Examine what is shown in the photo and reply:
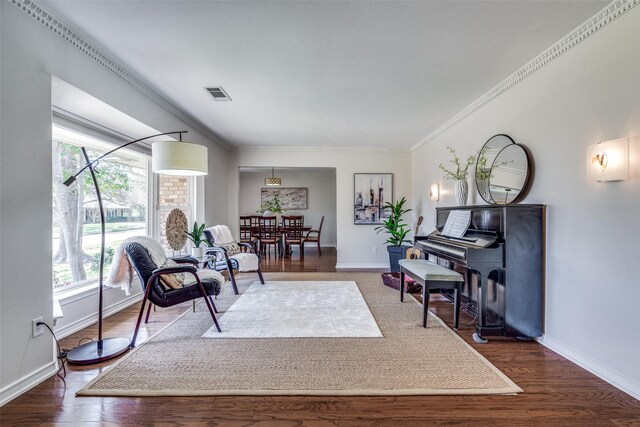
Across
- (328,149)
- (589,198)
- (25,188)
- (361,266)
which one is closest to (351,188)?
(328,149)

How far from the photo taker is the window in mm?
2615

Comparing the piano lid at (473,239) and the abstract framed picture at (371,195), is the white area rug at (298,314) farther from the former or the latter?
the abstract framed picture at (371,195)

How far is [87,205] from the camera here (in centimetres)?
291

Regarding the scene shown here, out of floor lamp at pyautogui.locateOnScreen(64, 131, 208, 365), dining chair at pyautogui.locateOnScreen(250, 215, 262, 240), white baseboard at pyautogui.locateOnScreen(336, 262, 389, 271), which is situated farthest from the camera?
dining chair at pyautogui.locateOnScreen(250, 215, 262, 240)

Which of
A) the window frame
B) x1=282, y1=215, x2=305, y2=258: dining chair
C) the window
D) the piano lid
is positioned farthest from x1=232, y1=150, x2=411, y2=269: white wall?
the piano lid

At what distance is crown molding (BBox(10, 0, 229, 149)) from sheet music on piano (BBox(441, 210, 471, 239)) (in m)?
3.51

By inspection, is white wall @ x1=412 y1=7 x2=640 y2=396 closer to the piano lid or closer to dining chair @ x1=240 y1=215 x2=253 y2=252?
the piano lid

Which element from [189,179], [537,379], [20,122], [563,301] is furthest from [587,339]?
[189,179]

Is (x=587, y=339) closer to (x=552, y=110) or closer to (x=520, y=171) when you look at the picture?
(x=520, y=171)

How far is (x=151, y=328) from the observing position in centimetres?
263

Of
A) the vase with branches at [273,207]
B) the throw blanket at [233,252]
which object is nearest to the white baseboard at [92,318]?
the throw blanket at [233,252]

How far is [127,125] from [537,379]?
4.12 metres

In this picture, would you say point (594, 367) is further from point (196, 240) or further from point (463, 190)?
point (196, 240)

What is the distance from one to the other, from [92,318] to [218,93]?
261 centimetres
